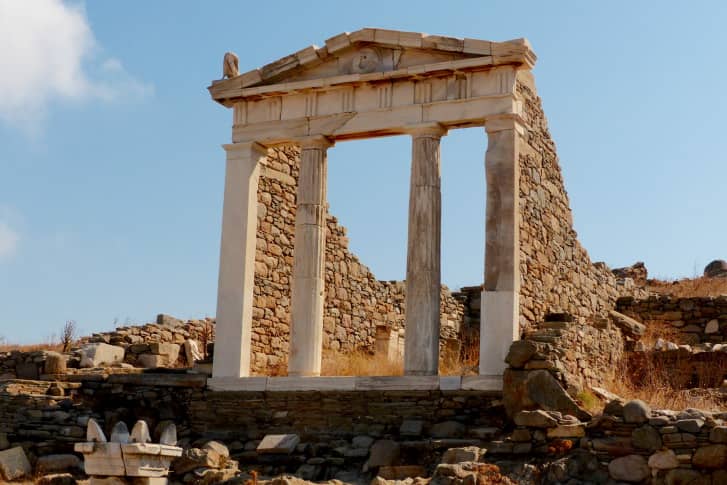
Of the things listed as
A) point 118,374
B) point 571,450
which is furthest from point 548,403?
point 118,374

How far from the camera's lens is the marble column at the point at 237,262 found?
17.7 meters

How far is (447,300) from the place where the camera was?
22828 mm

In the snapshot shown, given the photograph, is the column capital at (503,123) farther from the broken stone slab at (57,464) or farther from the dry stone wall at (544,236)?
the broken stone slab at (57,464)

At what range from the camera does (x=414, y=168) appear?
17062 mm

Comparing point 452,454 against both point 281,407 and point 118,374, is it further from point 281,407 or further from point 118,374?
point 118,374

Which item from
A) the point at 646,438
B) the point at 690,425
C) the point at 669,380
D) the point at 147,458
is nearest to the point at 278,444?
the point at 147,458

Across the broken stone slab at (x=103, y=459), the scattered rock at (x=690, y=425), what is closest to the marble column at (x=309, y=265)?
the broken stone slab at (x=103, y=459)

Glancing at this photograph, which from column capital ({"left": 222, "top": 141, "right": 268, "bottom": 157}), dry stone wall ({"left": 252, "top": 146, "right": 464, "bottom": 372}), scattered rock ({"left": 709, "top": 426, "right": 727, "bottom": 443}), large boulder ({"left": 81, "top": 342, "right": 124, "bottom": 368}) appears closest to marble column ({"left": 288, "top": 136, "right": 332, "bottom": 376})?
column capital ({"left": 222, "top": 141, "right": 268, "bottom": 157})

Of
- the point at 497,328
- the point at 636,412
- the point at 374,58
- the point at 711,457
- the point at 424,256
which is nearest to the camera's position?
the point at 711,457

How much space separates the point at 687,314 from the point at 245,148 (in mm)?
8878

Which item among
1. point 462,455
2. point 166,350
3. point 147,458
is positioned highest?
point 166,350

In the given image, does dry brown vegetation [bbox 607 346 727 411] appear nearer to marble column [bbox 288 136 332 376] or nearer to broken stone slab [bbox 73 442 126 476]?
marble column [bbox 288 136 332 376]

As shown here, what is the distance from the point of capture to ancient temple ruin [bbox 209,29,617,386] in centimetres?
1644

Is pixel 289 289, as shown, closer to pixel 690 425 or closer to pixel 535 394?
pixel 535 394
